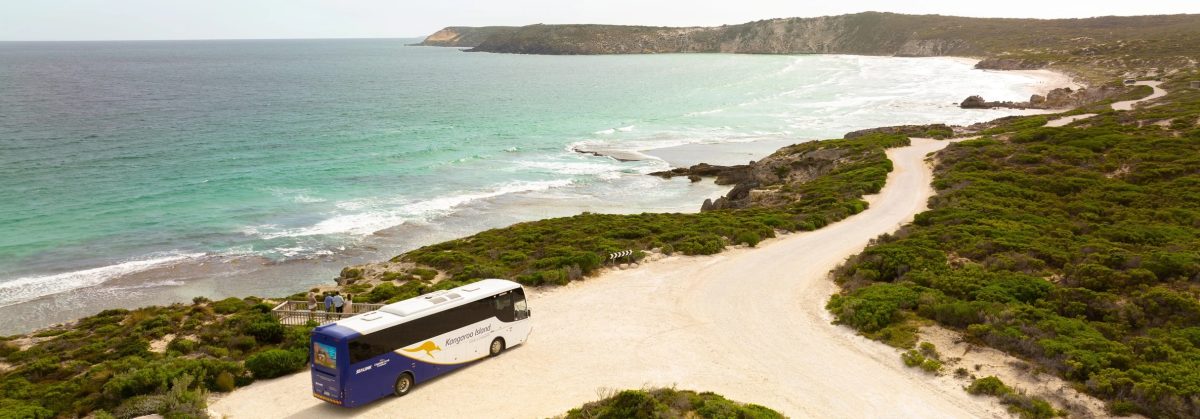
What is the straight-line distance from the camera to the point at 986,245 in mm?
32312

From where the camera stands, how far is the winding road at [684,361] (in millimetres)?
20422

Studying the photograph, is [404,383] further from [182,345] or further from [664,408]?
[182,345]

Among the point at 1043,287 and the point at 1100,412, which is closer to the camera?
the point at 1100,412

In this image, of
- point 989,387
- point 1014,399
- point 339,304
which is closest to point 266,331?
point 339,304

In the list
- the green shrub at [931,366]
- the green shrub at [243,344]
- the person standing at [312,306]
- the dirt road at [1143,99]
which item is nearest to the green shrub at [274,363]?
the green shrub at [243,344]

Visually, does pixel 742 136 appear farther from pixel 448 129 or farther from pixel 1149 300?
pixel 1149 300

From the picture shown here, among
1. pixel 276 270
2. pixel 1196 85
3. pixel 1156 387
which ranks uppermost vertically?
pixel 1196 85

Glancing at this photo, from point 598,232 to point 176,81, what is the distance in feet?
542

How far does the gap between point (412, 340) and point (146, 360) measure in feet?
30.5

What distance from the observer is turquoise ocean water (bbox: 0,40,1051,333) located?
147 feet

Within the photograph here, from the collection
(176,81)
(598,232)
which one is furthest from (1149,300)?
(176,81)

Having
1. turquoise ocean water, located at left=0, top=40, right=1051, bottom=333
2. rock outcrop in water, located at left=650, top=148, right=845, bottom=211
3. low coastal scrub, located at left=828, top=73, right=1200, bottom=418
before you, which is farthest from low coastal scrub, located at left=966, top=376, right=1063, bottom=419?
turquoise ocean water, located at left=0, top=40, right=1051, bottom=333

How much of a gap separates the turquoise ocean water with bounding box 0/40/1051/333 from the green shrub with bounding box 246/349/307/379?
1787 cm

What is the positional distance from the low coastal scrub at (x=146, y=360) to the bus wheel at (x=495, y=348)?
5559 millimetres
